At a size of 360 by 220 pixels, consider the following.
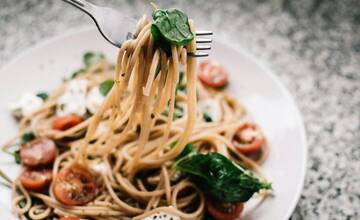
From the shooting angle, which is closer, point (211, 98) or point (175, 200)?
point (175, 200)

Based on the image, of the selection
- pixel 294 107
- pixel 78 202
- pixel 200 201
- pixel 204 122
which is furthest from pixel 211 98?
pixel 78 202

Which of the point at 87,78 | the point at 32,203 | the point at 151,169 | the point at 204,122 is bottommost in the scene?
the point at 32,203

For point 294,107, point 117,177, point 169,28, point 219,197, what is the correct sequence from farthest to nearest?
point 294,107 → point 117,177 → point 219,197 → point 169,28

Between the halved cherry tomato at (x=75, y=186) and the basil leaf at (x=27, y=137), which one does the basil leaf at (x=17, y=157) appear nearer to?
the basil leaf at (x=27, y=137)

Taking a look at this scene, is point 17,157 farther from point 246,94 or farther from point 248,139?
point 246,94

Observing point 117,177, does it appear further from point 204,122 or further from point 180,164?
point 204,122

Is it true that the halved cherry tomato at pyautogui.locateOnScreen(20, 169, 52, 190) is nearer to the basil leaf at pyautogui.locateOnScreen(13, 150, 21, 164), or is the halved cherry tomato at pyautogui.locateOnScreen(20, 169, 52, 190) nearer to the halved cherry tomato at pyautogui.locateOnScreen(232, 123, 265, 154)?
the basil leaf at pyautogui.locateOnScreen(13, 150, 21, 164)

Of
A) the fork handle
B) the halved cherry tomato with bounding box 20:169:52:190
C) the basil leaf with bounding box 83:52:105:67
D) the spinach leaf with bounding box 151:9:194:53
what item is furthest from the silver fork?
the basil leaf with bounding box 83:52:105:67
